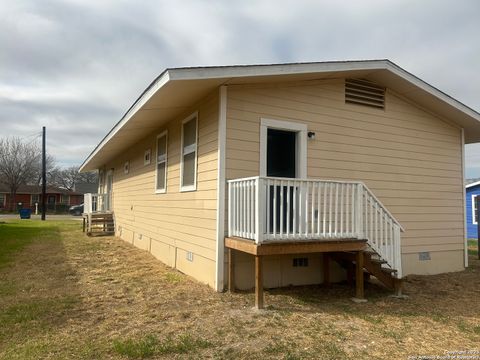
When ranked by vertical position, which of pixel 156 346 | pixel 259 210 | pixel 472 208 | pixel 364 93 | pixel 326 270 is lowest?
pixel 156 346

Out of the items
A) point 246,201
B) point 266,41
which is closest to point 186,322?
point 246,201

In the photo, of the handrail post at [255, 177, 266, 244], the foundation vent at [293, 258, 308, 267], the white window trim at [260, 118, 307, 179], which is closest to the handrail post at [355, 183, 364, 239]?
the white window trim at [260, 118, 307, 179]

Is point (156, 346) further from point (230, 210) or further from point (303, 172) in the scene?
point (303, 172)

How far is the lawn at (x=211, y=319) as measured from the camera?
153 inches

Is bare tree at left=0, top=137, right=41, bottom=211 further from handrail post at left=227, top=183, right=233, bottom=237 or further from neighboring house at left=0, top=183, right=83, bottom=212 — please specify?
handrail post at left=227, top=183, right=233, bottom=237

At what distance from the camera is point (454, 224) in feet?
29.0

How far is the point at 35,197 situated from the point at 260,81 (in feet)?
160

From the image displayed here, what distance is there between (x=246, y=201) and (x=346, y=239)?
1571 millimetres

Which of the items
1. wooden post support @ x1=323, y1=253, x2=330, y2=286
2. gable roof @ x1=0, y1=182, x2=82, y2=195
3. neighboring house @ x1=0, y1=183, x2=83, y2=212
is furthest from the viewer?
gable roof @ x1=0, y1=182, x2=82, y2=195

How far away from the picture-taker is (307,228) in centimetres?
545

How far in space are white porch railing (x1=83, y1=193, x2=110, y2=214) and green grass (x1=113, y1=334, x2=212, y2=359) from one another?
44.0ft

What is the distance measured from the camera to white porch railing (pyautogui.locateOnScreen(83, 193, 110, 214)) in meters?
16.8

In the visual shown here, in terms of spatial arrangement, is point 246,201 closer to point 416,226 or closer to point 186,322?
point 186,322

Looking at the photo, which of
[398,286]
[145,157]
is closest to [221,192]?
[398,286]
